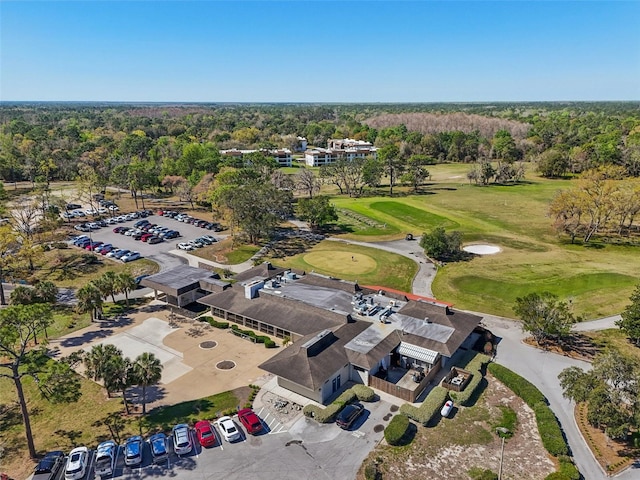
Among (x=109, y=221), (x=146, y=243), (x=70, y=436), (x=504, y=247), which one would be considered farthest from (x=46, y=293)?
(x=504, y=247)

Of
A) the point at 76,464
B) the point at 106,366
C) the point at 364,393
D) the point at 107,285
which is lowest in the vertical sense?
the point at 364,393

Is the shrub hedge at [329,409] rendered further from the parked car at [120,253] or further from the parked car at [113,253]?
the parked car at [113,253]

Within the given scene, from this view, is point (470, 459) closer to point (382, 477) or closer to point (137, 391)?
point (382, 477)

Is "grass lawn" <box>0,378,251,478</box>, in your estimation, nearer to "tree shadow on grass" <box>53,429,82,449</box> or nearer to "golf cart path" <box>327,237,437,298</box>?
"tree shadow on grass" <box>53,429,82,449</box>

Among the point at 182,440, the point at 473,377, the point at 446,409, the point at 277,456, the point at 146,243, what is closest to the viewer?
the point at 277,456

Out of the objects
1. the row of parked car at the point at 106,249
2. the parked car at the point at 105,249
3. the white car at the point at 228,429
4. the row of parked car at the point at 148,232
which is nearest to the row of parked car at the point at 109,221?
the row of parked car at the point at 148,232

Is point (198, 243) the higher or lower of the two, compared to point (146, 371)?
lower

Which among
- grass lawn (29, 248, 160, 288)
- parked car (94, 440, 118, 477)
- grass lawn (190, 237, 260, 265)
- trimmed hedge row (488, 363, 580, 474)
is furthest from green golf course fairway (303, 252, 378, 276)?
parked car (94, 440, 118, 477)

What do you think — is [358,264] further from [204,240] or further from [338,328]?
[204,240]

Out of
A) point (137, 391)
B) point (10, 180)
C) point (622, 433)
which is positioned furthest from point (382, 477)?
point (10, 180)
